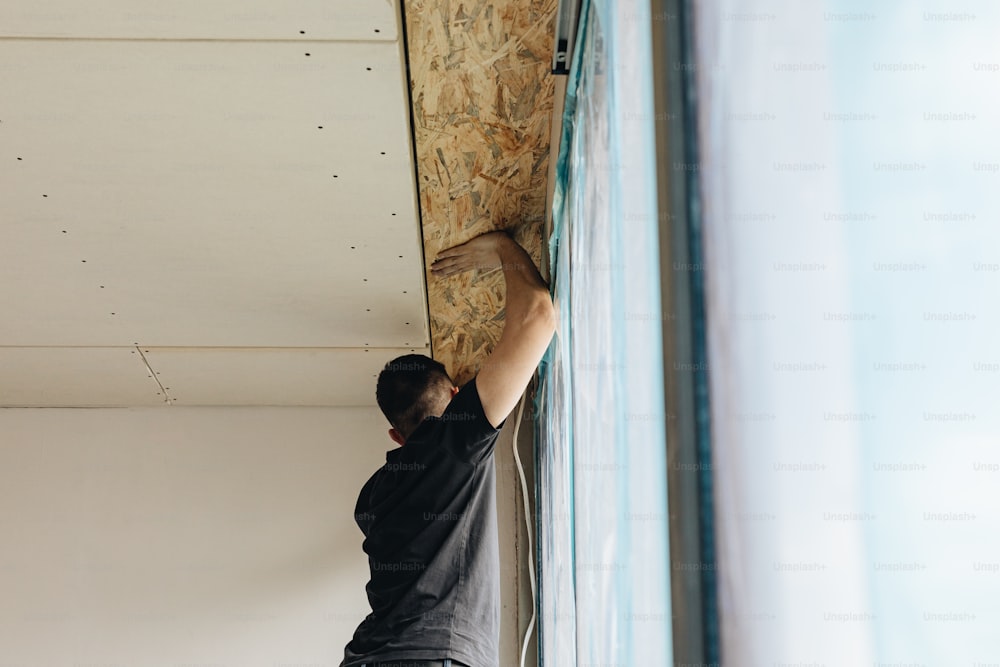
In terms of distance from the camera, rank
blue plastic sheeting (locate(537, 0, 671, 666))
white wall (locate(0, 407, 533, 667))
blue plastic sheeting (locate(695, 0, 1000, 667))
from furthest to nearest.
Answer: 1. white wall (locate(0, 407, 533, 667))
2. blue plastic sheeting (locate(537, 0, 671, 666))
3. blue plastic sheeting (locate(695, 0, 1000, 667))

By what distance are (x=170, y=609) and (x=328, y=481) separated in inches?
31.0

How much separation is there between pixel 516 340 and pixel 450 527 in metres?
0.45

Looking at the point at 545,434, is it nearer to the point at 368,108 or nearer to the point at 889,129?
the point at 368,108

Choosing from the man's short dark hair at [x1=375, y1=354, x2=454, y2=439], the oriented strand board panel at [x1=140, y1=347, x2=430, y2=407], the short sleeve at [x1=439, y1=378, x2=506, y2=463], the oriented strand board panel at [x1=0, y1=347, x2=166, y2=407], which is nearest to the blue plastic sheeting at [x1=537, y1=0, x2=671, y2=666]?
the short sleeve at [x1=439, y1=378, x2=506, y2=463]

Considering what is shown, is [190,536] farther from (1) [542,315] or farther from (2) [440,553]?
(1) [542,315]

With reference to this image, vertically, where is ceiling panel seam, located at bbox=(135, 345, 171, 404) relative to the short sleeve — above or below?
above

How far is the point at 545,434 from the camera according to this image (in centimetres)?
276

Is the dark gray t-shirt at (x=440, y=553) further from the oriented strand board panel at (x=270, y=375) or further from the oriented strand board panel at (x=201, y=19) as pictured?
the oriented strand board panel at (x=270, y=375)

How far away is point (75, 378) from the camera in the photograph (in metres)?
3.60

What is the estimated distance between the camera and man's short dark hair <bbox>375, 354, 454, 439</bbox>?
2260 millimetres

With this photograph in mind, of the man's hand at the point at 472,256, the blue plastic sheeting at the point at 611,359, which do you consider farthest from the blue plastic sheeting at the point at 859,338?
the man's hand at the point at 472,256

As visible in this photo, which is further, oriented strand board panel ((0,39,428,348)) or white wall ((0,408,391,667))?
white wall ((0,408,391,667))

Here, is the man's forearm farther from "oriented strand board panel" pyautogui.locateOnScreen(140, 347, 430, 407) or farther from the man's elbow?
"oriented strand board panel" pyautogui.locateOnScreen(140, 347, 430, 407)

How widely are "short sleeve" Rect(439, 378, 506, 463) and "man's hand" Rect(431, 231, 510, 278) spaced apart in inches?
29.1
